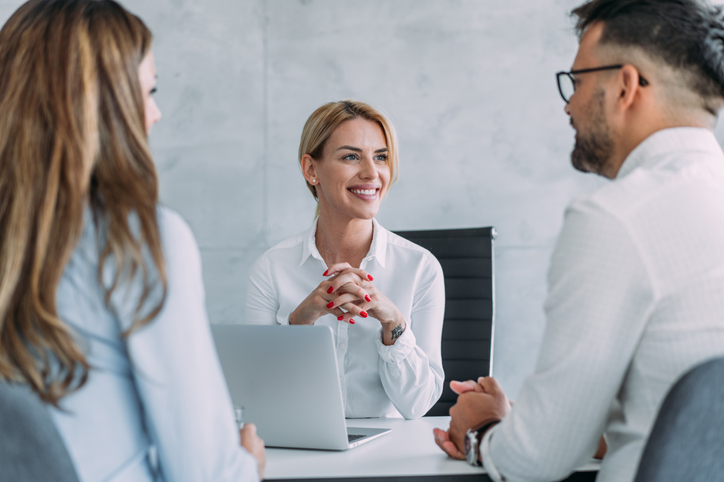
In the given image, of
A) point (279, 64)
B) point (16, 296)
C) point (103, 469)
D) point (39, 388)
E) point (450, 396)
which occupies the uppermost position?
point (279, 64)

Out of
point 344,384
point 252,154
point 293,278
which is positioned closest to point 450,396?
point 344,384

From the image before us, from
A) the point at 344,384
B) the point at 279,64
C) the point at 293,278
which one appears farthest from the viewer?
the point at 279,64

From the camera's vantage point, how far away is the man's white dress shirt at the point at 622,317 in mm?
869

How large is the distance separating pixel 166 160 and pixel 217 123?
0.33 meters

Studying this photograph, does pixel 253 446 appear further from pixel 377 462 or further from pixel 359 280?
pixel 359 280

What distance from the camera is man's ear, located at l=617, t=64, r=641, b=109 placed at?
42.3 inches

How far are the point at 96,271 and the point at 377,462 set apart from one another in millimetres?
626

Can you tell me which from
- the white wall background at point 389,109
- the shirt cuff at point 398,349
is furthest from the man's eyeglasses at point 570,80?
the white wall background at point 389,109

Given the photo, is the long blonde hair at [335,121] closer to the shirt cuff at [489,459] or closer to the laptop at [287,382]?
the laptop at [287,382]

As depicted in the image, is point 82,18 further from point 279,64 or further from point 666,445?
point 279,64

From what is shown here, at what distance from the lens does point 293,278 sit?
2.09 m

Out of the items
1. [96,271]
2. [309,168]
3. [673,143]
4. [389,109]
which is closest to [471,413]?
[673,143]

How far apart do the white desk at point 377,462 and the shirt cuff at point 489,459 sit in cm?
4

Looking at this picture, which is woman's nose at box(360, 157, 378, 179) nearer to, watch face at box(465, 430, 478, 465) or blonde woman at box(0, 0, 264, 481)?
watch face at box(465, 430, 478, 465)
